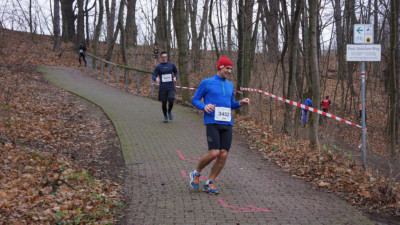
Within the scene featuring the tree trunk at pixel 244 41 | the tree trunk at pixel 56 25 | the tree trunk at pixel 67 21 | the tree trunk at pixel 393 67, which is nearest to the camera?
the tree trunk at pixel 244 41

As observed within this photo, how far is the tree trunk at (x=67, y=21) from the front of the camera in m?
38.5

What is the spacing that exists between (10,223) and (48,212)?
0.54 m

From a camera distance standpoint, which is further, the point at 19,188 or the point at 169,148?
the point at 169,148

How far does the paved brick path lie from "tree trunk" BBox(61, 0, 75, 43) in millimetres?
30438

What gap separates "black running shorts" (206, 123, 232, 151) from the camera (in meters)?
5.79

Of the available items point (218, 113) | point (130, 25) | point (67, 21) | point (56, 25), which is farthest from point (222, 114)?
point (67, 21)

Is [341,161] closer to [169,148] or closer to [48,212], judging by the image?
[169,148]

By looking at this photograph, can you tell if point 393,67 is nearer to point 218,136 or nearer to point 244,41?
point 244,41

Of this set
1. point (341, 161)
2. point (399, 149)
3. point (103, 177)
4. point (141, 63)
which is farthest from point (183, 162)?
point (141, 63)

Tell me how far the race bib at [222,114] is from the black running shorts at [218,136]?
0.10m

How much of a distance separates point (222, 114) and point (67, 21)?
124 ft

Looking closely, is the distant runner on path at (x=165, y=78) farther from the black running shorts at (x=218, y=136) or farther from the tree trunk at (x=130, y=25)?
the tree trunk at (x=130, y=25)

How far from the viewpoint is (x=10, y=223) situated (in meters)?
4.35

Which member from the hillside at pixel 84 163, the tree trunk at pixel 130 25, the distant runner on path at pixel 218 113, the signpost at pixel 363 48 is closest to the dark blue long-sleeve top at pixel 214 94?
the distant runner on path at pixel 218 113
